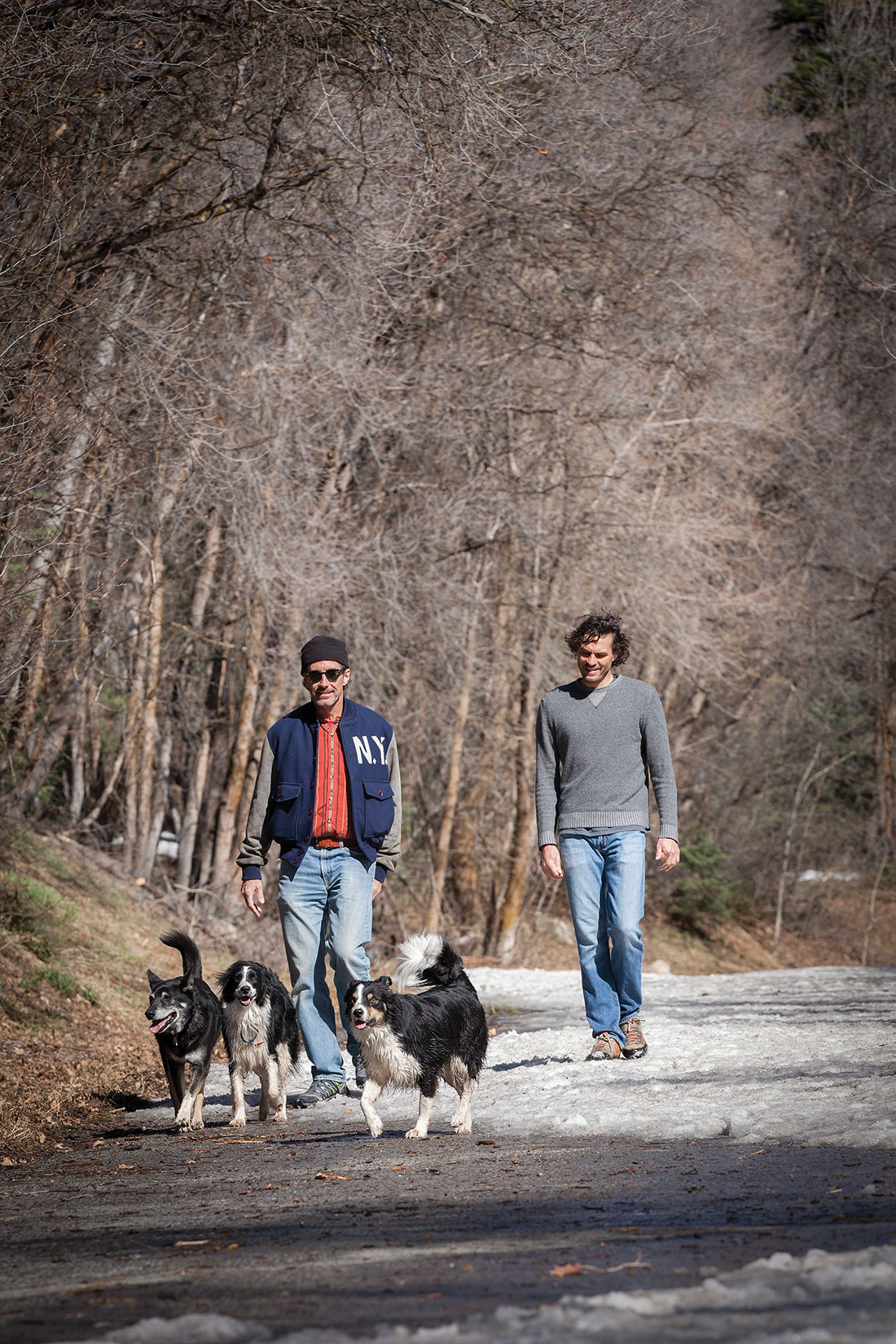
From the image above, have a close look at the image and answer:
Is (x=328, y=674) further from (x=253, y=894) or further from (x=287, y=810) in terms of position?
(x=253, y=894)

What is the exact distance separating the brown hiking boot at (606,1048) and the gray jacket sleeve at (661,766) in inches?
47.4

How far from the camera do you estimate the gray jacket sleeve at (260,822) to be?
8047 millimetres

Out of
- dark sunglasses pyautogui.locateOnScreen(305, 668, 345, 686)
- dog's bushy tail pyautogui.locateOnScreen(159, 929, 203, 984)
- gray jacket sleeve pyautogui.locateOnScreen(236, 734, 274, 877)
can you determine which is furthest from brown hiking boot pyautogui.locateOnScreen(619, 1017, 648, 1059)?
dark sunglasses pyautogui.locateOnScreen(305, 668, 345, 686)

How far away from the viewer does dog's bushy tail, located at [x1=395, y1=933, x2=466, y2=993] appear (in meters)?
7.01

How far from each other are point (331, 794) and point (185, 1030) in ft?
4.95

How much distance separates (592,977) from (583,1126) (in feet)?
5.61

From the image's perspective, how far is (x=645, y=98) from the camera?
18.7 m

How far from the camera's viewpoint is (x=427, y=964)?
277 inches

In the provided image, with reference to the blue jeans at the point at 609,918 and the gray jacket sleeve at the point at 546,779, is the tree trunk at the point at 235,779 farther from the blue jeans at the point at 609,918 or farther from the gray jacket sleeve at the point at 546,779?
the blue jeans at the point at 609,918

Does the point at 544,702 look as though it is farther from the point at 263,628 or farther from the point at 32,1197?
the point at 263,628

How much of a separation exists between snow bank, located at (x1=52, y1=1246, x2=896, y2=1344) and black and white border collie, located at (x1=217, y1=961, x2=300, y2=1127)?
380 cm

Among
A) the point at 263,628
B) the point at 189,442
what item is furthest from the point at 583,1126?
the point at 263,628

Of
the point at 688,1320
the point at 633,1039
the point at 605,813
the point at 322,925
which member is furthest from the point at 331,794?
the point at 688,1320

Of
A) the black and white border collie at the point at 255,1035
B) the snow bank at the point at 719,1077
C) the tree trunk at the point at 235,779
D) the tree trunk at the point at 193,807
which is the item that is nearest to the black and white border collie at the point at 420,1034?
the snow bank at the point at 719,1077
